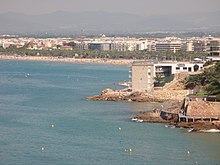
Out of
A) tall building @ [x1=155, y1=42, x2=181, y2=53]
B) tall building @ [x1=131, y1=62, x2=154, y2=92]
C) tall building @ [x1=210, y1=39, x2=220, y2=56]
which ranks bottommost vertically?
tall building @ [x1=155, y1=42, x2=181, y2=53]

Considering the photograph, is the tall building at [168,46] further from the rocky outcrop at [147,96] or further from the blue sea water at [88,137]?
the blue sea water at [88,137]

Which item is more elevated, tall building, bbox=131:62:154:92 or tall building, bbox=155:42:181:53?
tall building, bbox=131:62:154:92

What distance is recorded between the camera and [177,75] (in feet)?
104

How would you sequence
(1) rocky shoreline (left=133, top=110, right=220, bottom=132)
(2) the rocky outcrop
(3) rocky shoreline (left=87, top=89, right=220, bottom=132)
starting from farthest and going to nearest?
(2) the rocky outcrop → (3) rocky shoreline (left=87, top=89, right=220, bottom=132) → (1) rocky shoreline (left=133, top=110, right=220, bottom=132)

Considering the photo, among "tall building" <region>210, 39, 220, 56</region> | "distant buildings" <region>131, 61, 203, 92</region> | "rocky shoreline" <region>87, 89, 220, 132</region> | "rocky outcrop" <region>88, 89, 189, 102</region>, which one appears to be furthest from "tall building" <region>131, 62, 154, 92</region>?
"tall building" <region>210, 39, 220, 56</region>

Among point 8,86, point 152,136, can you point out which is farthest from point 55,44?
point 152,136

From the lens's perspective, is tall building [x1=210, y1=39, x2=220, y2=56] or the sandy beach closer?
tall building [x1=210, y1=39, x2=220, y2=56]

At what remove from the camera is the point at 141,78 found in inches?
1219

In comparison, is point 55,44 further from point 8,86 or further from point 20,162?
point 20,162

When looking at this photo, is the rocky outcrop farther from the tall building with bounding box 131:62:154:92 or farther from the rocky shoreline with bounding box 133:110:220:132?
the rocky shoreline with bounding box 133:110:220:132

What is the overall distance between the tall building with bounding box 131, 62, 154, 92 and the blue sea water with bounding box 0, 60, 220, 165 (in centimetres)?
227

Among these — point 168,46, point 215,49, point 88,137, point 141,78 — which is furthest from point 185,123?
point 168,46

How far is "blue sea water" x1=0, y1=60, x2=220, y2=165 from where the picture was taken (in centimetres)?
1761

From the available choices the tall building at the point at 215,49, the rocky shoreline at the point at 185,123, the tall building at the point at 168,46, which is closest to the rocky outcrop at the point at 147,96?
the rocky shoreline at the point at 185,123
